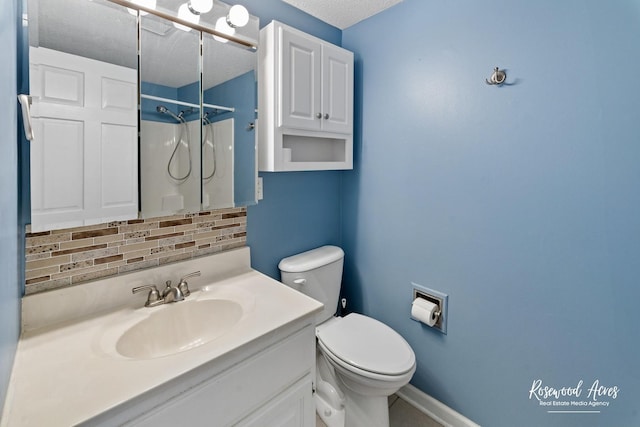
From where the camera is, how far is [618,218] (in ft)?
3.36

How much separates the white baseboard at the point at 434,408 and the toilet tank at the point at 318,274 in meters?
0.62

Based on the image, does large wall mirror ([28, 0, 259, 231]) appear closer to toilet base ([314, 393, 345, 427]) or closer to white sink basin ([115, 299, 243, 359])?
white sink basin ([115, 299, 243, 359])

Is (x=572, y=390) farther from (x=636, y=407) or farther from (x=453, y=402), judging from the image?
(x=453, y=402)

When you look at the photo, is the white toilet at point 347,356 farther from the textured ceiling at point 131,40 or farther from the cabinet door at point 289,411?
the textured ceiling at point 131,40

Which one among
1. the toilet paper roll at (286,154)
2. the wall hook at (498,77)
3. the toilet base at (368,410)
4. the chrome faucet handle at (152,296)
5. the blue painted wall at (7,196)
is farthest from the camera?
the toilet paper roll at (286,154)

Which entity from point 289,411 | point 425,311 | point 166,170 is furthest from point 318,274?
point 166,170

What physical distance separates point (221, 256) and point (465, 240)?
1174mm

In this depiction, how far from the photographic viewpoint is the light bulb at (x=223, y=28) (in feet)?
4.09

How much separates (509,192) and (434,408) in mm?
1190

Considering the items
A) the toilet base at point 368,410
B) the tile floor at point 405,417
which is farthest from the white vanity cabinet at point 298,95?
the tile floor at point 405,417

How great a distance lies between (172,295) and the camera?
1.14 meters

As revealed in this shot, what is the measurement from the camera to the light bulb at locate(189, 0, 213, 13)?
1145 millimetres

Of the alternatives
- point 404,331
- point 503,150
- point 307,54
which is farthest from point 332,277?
point 307,54

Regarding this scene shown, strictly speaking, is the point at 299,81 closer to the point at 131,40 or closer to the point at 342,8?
the point at 342,8
